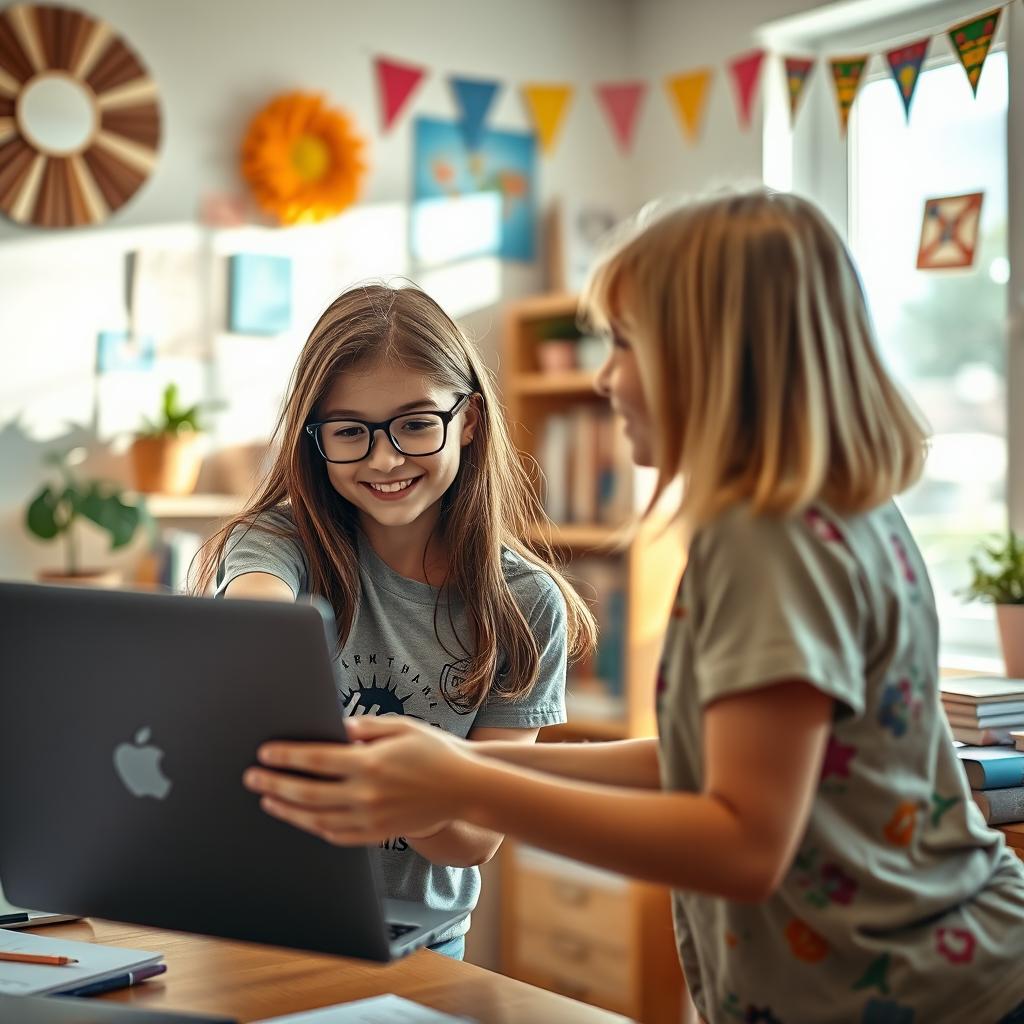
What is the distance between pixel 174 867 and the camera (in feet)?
3.50

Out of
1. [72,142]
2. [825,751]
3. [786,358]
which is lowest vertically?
[825,751]

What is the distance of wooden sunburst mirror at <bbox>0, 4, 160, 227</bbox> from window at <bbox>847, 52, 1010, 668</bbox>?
159cm

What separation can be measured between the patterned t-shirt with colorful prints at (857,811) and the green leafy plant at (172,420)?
6.12 feet

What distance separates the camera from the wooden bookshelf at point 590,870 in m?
2.84

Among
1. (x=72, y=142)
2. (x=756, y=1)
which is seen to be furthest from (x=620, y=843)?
(x=756, y=1)

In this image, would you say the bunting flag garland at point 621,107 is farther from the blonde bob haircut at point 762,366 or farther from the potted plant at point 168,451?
the blonde bob haircut at point 762,366

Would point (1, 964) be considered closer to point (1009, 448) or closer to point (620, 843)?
point (620, 843)

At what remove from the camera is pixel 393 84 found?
3.04 meters

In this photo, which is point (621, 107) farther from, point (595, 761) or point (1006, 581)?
point (595, 761)

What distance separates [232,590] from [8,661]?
303 millimetres

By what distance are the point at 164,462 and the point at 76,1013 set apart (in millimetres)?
1718

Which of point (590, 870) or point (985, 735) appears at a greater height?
point (985, 735)

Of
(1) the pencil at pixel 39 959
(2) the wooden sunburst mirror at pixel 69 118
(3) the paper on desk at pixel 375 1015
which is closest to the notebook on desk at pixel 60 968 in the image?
(1) the pencil at pixel 39 959

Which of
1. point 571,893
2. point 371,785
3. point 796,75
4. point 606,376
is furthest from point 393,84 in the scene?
point 371,785
